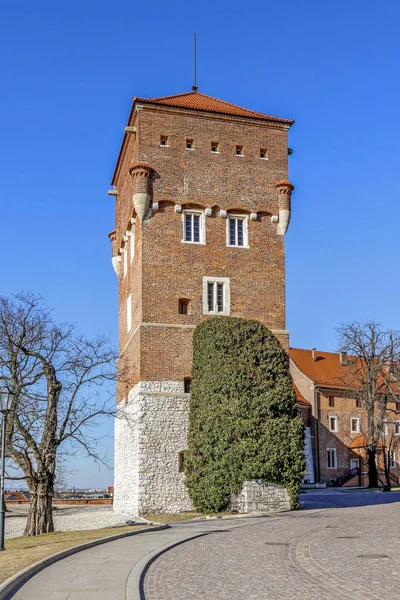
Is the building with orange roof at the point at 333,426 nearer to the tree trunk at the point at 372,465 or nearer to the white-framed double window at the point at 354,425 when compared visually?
the white-framed double window at the point at 354,425

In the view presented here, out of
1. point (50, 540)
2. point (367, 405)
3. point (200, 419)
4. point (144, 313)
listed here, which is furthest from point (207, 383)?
point (367, 405)

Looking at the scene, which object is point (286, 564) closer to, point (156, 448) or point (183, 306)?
point (156, 448)

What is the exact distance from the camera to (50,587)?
11484mm

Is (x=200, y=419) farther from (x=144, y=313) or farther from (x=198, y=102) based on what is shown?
(x=198, y=102)

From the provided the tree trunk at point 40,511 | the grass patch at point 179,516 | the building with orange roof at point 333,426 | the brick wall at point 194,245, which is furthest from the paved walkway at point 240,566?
the building with orange roof at point 333,426

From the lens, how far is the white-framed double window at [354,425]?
214ft

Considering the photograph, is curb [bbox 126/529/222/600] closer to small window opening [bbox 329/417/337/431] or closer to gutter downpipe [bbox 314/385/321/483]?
gutter downpipe [bbox 314/385/321/483]

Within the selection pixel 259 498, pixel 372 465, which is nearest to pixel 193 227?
pixel 259 498

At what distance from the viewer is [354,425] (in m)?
65.8

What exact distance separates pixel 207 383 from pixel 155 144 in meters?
11.4

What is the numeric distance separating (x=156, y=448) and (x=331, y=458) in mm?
35685

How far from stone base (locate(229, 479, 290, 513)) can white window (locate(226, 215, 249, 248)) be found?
11.4 metres

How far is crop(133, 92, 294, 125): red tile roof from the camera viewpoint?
33.7 metres

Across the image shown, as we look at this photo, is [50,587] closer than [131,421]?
Yes
